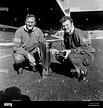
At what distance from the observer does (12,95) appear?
115cm

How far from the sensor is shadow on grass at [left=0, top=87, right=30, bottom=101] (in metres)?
1.11

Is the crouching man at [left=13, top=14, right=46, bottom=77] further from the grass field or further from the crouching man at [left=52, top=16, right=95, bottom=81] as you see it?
the crouching man at [left=52, top=16, right=95, bottom=81]

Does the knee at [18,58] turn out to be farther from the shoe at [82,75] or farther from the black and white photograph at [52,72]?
the shoe at [82,75]

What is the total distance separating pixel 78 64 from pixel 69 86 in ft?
0.82

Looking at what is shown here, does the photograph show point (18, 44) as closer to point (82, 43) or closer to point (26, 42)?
point (26, 42)

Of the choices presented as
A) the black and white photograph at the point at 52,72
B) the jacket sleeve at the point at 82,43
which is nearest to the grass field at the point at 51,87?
the black and white photograph at the point at 52,72

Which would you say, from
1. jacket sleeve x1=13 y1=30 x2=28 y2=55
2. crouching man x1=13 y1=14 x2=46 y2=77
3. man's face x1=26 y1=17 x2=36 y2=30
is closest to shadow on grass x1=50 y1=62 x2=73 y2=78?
crouching man x1=13 y1=14 x2=46 y2=77

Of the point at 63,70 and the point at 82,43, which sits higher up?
the point at 82,43

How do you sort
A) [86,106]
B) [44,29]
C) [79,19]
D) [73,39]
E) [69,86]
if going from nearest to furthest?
[86,106] → [69,86] → [73,39] → [44,29] → [79,19]

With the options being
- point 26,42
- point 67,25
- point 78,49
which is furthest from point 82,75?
point 26,42

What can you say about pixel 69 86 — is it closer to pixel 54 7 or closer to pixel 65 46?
pixel 65 46

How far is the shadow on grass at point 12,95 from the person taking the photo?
1.11 metres

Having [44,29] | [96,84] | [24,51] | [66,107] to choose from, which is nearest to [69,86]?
[96,84]

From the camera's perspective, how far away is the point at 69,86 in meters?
1.31
